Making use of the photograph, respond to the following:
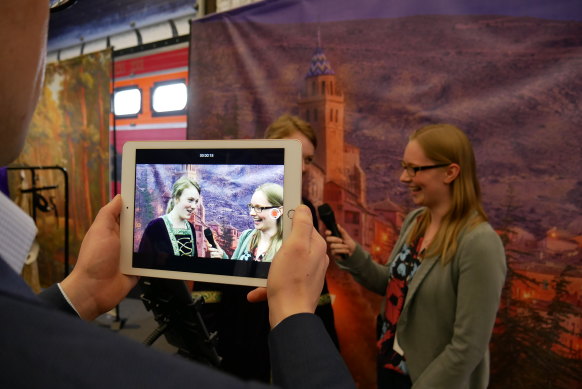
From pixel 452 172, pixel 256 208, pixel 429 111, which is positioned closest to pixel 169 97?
pixel 429 111

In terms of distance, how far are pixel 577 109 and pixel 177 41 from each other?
289 centimetres

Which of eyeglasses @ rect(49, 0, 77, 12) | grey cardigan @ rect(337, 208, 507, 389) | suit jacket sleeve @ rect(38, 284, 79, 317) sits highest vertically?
eyeglasses @ rect(49, 0, 77, 12)

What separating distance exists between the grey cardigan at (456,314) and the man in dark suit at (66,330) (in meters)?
0.82

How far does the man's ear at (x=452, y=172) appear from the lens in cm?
146

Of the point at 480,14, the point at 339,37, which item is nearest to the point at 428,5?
the point at 480,14

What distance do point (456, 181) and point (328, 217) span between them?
507 millimetres

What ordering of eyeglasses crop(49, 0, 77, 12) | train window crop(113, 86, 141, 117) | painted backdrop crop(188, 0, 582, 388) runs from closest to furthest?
eyeglasses crop(49, 0, 77, 12) < painted backdrop crop(188, 0, 582, 388) < train window crop(113, 86, 141, 117)

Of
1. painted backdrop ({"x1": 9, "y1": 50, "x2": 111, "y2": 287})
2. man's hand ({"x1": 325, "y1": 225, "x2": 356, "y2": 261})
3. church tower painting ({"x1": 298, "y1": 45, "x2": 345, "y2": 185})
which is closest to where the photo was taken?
man's hand ({"x1": 325, "y1": 225, "x2": 356, "y2": 261})

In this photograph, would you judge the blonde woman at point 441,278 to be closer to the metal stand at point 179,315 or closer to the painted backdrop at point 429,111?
the painted backdrop at point 429,111

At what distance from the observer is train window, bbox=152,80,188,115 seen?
3309mm

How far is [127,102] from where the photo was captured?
12.0ft

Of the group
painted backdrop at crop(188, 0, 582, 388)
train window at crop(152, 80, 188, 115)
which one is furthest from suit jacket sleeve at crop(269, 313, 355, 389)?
train window at crop(152, 80, 188, 115)

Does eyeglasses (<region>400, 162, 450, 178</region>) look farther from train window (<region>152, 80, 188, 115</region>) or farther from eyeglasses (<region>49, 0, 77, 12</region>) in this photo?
train window (<region>152, 80, 188, 115</region>)

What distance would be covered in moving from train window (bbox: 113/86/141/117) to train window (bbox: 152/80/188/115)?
0.23 m
